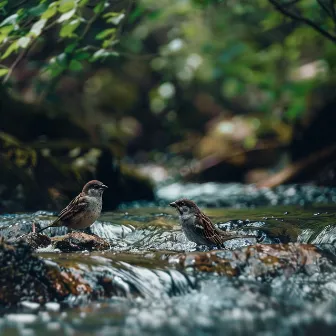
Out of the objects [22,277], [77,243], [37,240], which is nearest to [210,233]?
[77,243]

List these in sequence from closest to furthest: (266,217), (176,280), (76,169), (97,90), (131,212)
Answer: (176,280) < (266,217) < (131,212) < (76,169) < (97,90)

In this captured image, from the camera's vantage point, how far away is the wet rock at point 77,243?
24.9ft

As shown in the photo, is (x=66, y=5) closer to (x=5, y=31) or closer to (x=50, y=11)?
(x=50, y=11)

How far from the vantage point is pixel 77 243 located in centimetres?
767

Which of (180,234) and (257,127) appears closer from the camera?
(180,234)

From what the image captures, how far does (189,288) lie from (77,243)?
1766 mm

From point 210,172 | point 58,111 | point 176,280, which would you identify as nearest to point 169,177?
point 210,172

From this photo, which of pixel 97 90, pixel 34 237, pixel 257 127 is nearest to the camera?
pixel 34 237

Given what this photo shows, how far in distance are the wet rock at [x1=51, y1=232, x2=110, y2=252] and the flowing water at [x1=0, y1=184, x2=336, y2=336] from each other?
0.15m

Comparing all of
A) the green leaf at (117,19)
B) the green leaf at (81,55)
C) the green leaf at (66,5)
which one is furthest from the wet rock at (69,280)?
the green leaf at (117,19)

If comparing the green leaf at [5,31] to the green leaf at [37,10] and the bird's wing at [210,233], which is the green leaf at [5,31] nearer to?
the green leaf at [37,10]

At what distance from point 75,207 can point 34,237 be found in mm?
800

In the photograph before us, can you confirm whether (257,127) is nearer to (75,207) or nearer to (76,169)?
(76,169)

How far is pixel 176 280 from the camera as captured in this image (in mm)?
6461
